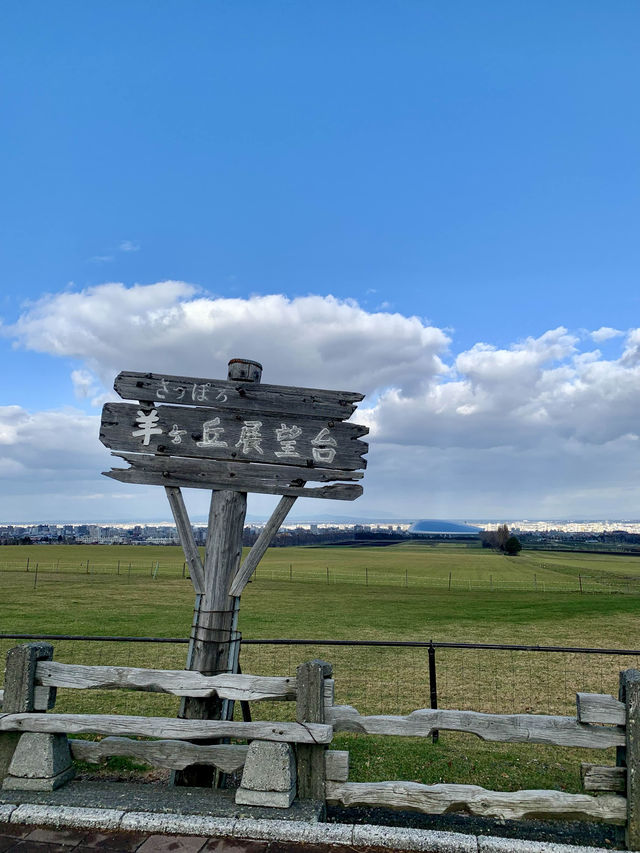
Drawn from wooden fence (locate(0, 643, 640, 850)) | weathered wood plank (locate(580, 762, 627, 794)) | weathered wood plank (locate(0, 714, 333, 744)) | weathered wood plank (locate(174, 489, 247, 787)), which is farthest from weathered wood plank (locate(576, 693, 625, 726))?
weathered wood plank (locate(174, 489, 247, 787))

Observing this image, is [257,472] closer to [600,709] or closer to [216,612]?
[216,612]

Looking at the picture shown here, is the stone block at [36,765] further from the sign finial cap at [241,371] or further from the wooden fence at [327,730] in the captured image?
the sign finial cap at [241,371]

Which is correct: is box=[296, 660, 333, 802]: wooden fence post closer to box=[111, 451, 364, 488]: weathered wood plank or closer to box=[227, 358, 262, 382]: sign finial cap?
box=[111, 451, 364, 488]: weathered wood plank

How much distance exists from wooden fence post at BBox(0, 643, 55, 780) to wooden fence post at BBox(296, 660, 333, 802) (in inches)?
98.0

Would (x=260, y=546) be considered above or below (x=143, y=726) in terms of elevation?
above

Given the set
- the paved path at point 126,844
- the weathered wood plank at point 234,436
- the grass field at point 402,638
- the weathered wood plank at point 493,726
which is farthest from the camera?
the grass field at point 402,638

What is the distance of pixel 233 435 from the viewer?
609 centimetres

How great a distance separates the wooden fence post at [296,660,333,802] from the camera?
15.0 ft

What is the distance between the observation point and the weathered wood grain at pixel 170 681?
15.5 feet

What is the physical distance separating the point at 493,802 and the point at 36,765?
406 centimetres

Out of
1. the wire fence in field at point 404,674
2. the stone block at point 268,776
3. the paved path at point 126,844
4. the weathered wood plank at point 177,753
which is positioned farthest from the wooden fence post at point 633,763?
the weathered wood plank at point 177,753

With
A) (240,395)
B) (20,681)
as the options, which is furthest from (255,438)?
(20,681)

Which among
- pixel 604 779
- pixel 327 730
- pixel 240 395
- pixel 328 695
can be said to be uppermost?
pixel 240 395

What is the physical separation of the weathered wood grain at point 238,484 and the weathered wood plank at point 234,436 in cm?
25
